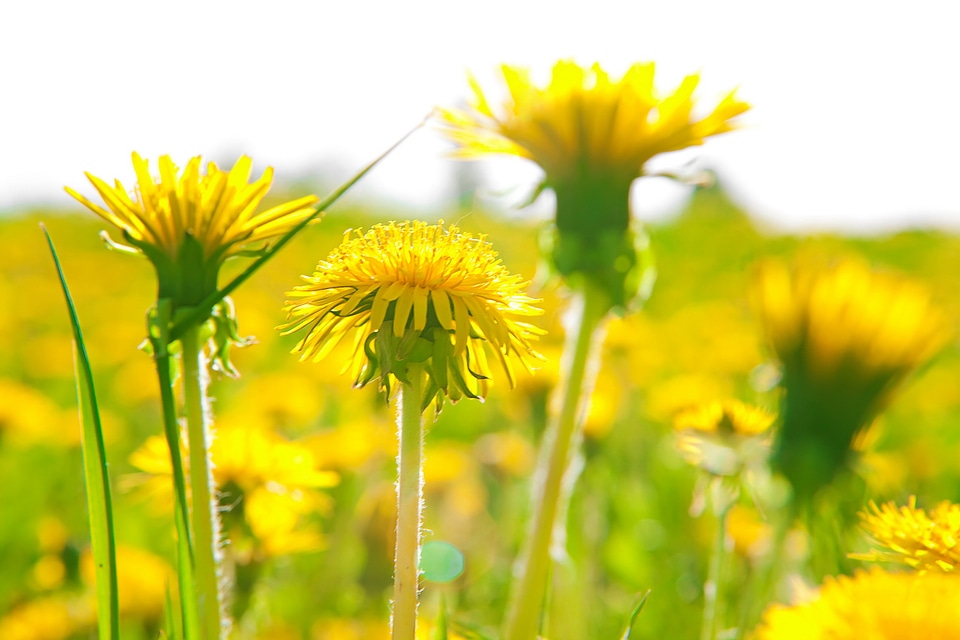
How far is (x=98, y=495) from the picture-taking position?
0.79 metres

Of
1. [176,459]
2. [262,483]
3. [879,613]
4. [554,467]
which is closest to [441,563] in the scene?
[262,483]

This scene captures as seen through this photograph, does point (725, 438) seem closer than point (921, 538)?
No

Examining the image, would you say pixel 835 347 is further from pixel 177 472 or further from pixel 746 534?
pixel 746 534

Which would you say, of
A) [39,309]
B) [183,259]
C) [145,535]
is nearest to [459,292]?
[183,259]

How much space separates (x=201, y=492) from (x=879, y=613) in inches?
24.7

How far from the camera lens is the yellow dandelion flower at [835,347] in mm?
1024

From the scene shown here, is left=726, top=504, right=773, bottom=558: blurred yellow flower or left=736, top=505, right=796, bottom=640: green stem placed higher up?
left=736, top=505, right=796, bottom=640: green stem

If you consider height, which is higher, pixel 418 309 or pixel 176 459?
pixel 418 309

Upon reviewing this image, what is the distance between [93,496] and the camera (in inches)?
31.0

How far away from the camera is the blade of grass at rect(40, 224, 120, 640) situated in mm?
773

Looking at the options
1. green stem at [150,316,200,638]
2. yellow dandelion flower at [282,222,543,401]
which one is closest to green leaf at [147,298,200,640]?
green stem at [150,316,200,638]

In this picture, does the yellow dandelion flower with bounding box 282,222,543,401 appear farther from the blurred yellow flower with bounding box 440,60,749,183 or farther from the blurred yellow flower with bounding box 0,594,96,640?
the blurred yellow flower with bounding box 0,594,96,640

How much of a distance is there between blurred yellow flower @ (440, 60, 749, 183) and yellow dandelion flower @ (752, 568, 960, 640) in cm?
63

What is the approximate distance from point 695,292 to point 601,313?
5.38 meters
